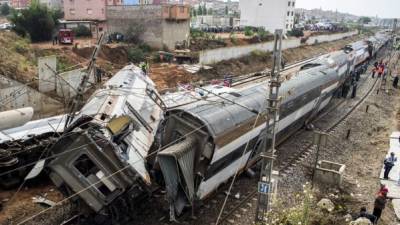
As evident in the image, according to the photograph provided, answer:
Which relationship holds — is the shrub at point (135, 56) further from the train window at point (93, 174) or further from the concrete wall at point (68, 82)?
the train window at point (93, 174)

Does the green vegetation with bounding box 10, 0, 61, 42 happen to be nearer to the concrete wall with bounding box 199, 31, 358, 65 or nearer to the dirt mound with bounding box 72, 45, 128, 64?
the dirt mound with bounding box 72, 45, 128, 64

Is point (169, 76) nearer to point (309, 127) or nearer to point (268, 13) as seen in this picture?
point (309, 127)

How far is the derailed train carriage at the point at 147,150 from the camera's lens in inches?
405

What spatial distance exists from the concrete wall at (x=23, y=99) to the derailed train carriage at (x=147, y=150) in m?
7.11

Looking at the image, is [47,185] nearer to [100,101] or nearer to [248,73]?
[100,101]

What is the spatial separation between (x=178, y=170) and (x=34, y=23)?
34.7m

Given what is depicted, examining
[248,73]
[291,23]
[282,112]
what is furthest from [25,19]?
[291,23]

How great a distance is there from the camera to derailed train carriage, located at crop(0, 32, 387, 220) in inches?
405

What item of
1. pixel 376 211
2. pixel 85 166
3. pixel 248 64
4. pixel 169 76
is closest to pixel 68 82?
pixel 169 76

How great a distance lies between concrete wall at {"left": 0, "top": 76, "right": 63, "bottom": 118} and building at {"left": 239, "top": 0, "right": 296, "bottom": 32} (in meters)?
60.7

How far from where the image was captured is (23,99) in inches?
837

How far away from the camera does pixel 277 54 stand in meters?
9.54

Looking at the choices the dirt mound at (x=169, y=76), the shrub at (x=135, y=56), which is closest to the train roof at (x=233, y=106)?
the dirt mound at (x=169, y=76)

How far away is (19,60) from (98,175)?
19671mm
